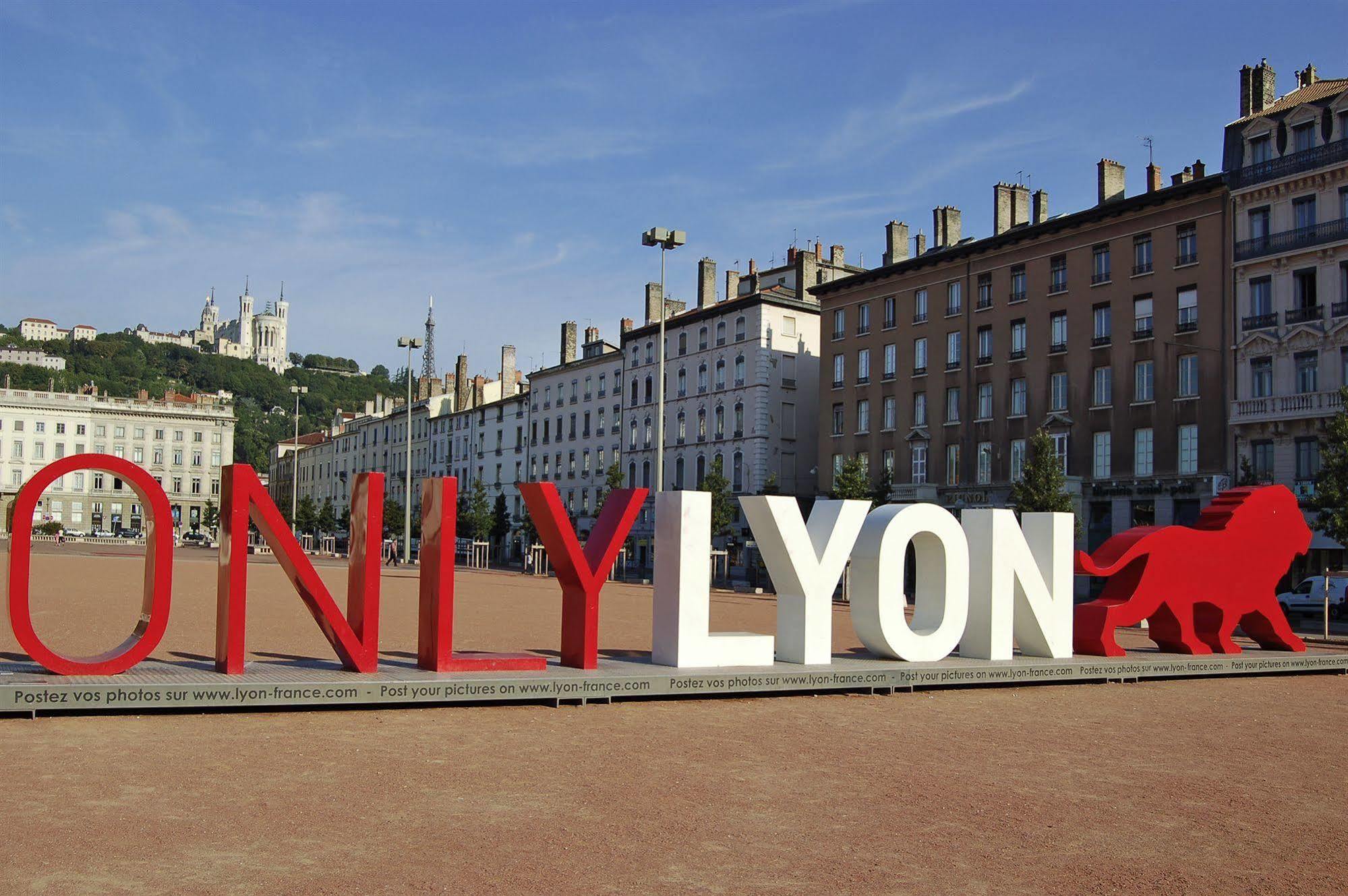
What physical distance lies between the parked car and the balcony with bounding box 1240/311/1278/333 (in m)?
9.88

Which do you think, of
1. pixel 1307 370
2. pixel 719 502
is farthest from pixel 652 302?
pixel 1307 370

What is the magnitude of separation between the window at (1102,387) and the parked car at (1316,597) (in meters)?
11.4

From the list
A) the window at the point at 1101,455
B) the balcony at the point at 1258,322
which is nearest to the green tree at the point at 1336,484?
the balcony at the point at 1258,322

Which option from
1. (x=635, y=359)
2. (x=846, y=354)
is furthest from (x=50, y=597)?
(x=635, y=359)

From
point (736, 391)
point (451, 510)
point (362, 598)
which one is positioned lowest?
point (362, 598)

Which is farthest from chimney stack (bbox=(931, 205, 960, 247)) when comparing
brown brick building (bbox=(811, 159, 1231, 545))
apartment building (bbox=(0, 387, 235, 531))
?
apartment building (bbox=(0, 387, 235, 531))

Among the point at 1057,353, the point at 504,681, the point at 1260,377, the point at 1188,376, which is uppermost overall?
the point at 1057,353

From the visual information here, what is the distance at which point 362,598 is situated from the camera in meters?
15.5

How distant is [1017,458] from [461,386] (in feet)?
224

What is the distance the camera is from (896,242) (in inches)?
2562

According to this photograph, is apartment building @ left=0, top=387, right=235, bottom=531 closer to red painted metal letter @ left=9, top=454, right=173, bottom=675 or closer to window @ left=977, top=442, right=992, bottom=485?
window @ left=977, top=442, right=992, bottom=485

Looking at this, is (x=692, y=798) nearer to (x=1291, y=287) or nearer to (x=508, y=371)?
(x=1291, y=287)

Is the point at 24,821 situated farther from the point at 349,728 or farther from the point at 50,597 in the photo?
the point at 50,597

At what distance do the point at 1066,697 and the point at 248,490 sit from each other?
39.2 feet
